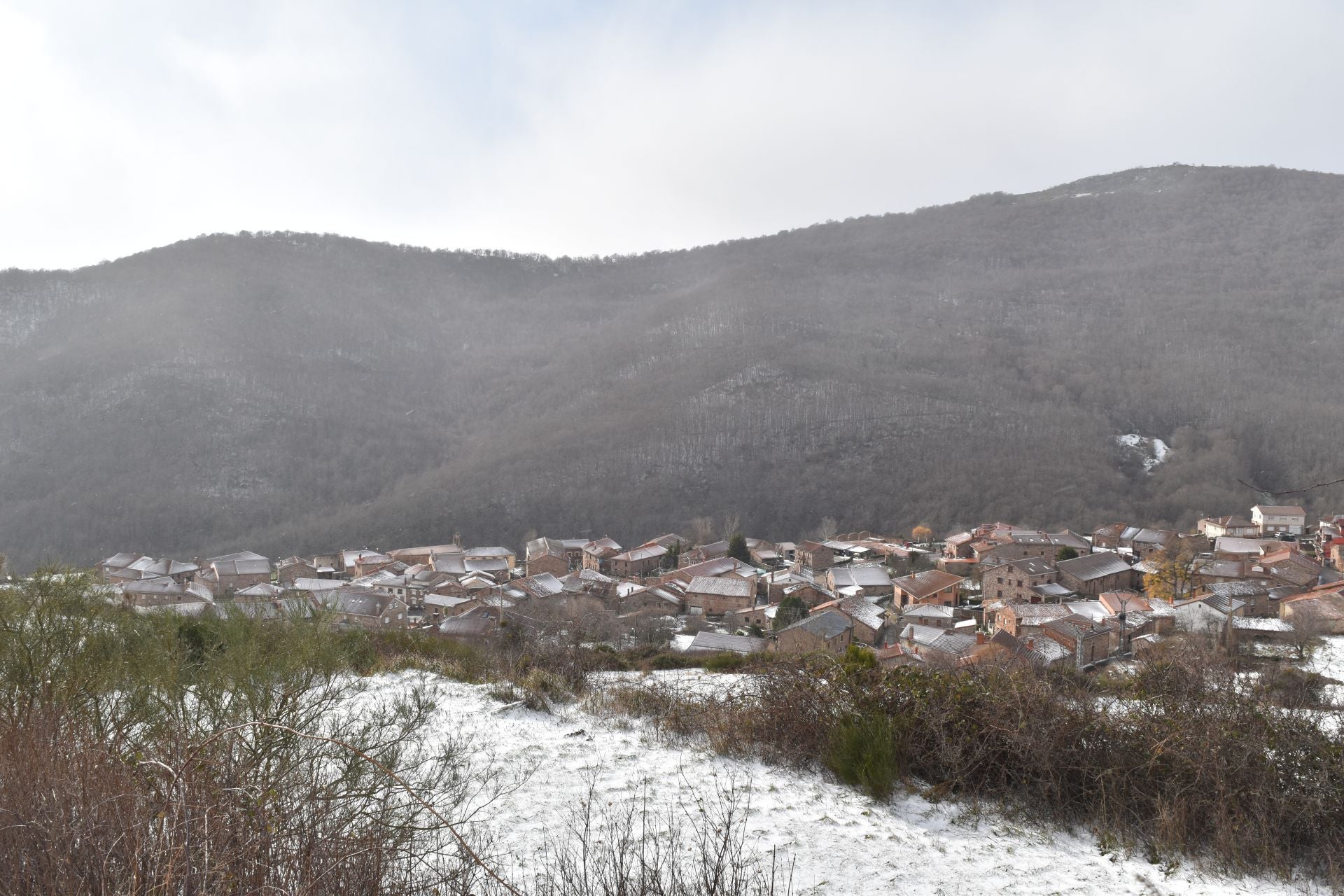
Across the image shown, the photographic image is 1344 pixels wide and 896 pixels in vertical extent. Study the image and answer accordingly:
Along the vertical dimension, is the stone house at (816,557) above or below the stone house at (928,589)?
below

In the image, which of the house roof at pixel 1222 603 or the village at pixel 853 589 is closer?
the village at pixel 853 589

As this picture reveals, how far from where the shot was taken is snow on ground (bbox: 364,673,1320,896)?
3699 millimetres

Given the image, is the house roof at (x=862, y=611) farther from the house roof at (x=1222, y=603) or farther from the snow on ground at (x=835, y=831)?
the snow on ground at (x=835, y=831)

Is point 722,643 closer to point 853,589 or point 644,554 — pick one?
point 853,589

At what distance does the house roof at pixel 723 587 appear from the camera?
1359 inches

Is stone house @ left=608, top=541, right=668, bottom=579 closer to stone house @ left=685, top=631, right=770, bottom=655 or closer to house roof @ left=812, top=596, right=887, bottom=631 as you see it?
house roof @ left=812, top=596, right=887, bottom=631

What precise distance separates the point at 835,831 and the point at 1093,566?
37644 mm

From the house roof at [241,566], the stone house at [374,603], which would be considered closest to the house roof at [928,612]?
the stone house at [374,603]

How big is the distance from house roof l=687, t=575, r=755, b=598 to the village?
8 centimetres

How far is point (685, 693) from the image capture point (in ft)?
24.2

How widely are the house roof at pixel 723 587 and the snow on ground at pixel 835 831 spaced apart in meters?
28.8

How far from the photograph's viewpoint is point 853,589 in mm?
36156

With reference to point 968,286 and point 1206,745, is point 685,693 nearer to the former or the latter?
point 1206,745

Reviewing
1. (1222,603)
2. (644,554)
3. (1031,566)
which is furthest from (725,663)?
(644,554)
